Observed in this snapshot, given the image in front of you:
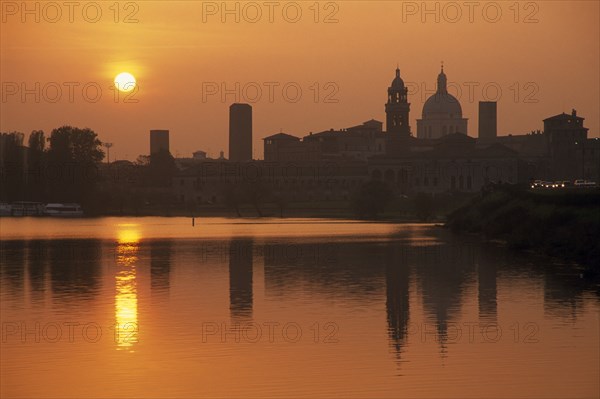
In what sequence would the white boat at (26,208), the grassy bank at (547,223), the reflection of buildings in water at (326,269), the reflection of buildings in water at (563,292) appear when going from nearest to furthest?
the reflection of buildings in water at (563,292) → the reflection of buildings in water at (326,269) → the grassy bank at (547,223) → the white boat at (26,208)

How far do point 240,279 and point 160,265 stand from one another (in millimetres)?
8610

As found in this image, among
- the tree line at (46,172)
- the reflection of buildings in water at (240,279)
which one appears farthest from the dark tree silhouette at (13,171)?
the reflection of buildings in water at (240,279)

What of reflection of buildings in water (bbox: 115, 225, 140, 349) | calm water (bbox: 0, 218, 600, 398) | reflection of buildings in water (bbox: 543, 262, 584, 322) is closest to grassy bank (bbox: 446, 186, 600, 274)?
reflection of buildings in water (bbox: 543, 262, 584, 322)

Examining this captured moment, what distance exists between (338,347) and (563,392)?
618 cm

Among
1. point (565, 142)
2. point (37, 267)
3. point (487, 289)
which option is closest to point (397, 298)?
point (487, 289)

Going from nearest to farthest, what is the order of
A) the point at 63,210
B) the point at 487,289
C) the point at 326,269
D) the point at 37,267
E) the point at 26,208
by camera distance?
the point at 487,289 < the point at 326,269 < the point at 37,267 < the point at 63,210 < the point at 26,208

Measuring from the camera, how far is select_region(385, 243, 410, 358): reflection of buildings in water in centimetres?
2762

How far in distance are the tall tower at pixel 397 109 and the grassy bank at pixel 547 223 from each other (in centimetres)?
10929

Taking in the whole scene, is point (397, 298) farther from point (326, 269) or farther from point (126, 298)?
point (326, 269)

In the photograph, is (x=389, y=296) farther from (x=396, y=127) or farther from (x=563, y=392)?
(x=396, y=127)

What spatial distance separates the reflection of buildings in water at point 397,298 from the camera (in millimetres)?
27625

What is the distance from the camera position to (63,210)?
144 meters

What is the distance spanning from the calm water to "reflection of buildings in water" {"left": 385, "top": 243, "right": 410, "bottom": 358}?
8 cm

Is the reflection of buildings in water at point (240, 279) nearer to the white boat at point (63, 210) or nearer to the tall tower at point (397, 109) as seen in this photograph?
the white boat at point (63, 210)
